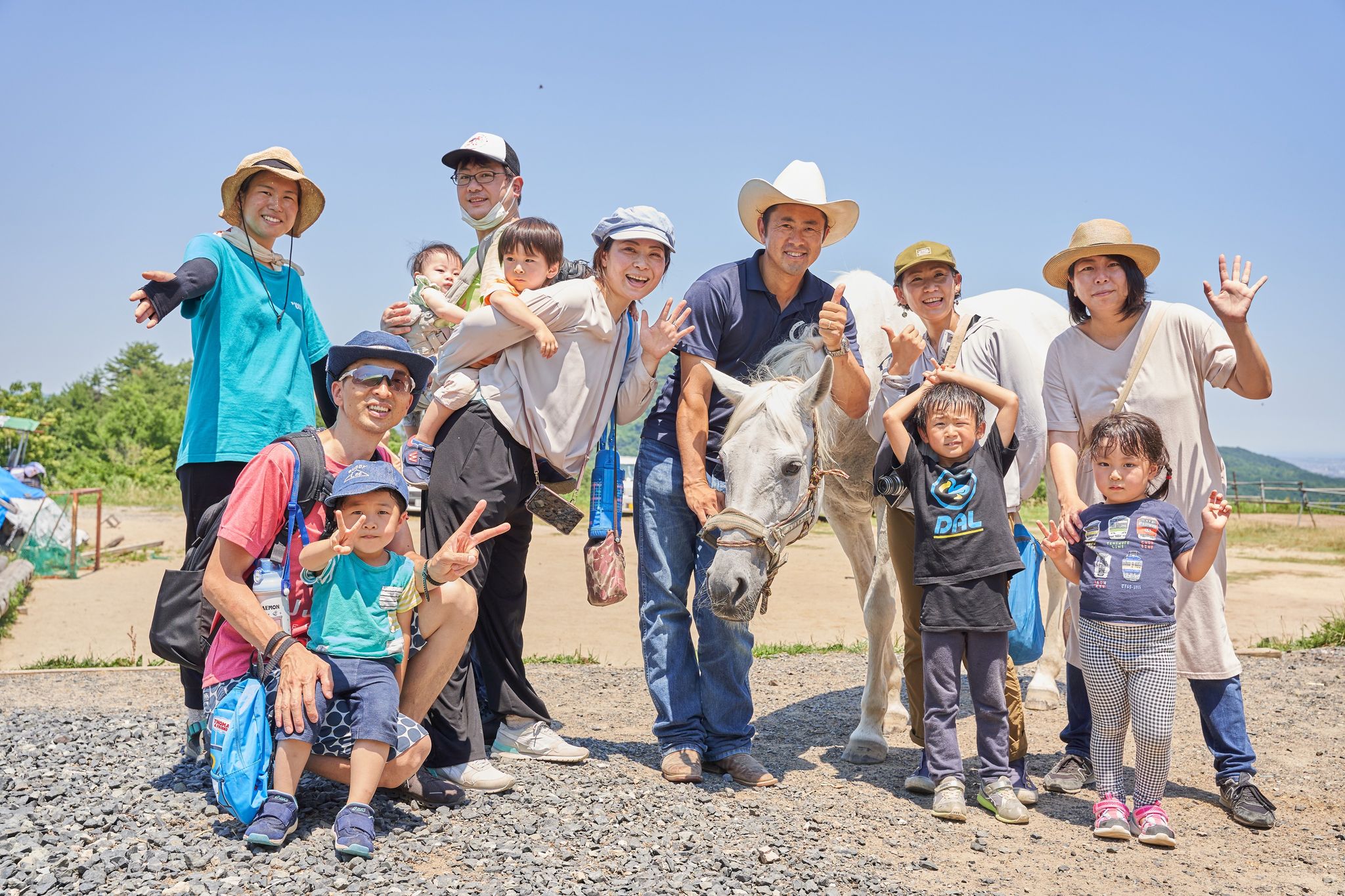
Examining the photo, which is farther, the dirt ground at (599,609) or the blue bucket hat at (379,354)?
the dirt ground at (599,609)

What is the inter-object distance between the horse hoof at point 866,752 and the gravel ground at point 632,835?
0.17 feet

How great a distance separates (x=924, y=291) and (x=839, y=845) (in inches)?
99.3

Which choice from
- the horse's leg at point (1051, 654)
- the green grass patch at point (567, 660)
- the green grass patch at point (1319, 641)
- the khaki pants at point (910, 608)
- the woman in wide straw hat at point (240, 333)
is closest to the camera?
the woman in wide straw hat at point (240, 333)

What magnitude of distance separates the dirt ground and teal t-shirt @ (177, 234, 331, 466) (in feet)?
13.9

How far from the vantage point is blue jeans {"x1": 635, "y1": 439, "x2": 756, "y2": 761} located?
4.20 m

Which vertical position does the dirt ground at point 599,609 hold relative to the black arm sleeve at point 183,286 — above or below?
below

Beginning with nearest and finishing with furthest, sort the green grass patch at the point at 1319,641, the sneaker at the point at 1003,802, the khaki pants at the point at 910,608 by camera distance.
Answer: the sneaker at the point at 1003,802 < the khaki pants at the point at 910,608 < the green grass patch at the point at 1319,641

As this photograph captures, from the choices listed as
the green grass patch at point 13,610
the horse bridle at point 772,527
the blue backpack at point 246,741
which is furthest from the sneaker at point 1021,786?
the green grass patch at point 13,610

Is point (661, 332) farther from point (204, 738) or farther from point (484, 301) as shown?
point (204, 738)

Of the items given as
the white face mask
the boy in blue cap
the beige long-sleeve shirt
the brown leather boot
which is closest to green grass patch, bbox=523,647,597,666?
the brown leather boot

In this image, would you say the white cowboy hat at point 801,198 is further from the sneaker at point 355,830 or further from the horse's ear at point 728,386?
the sneaker at point 355,830

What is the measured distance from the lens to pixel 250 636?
3.05 metres

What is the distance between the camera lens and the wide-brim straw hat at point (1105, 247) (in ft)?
13.0

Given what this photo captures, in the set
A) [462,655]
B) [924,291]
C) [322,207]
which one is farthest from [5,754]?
[924,291]
